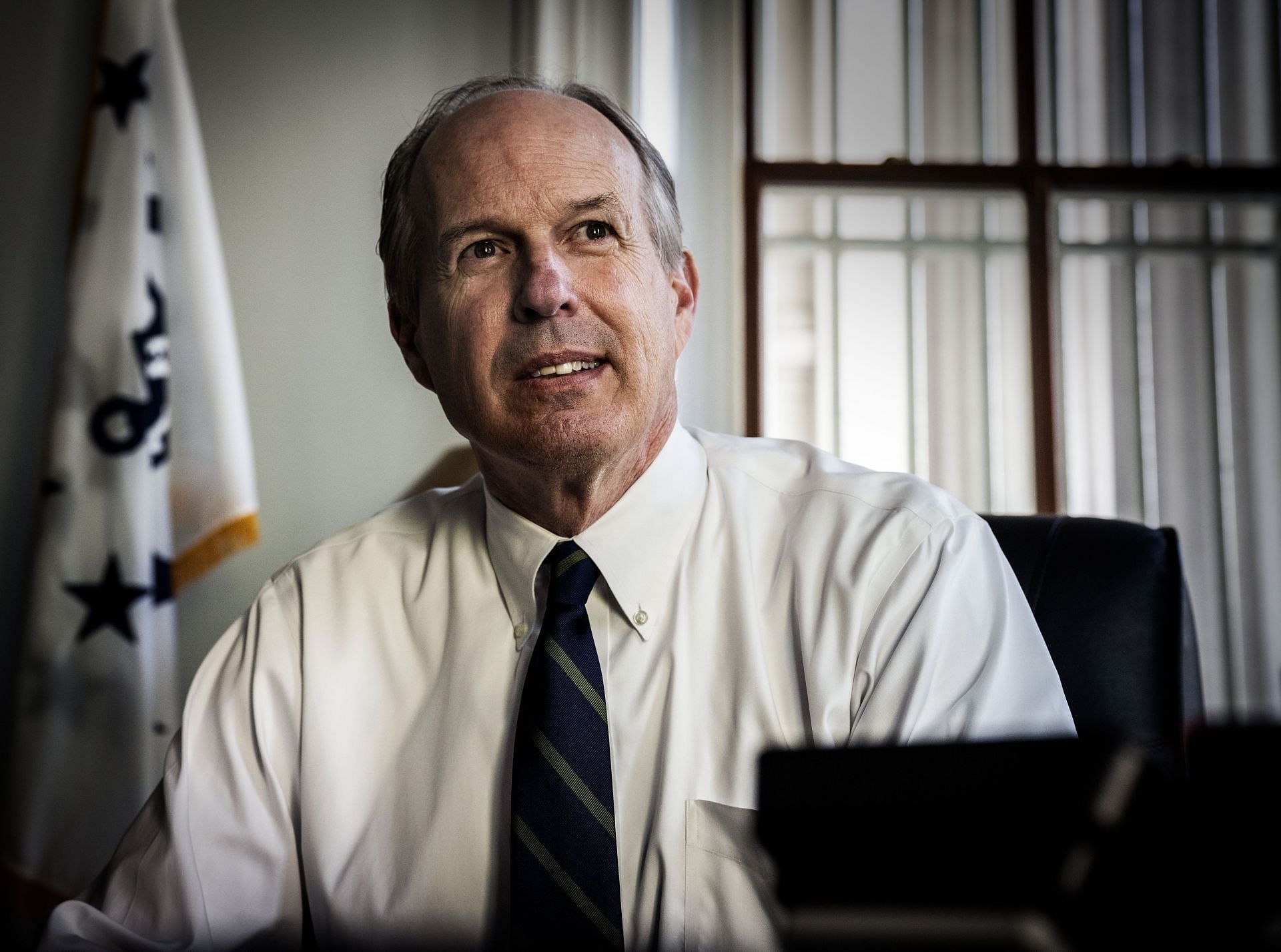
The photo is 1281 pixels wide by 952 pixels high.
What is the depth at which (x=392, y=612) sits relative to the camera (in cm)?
124

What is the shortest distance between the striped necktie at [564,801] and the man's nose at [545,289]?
326 mm

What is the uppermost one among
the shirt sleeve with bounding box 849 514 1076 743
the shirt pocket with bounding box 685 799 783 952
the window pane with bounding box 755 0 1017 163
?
the window pane with bounding box 755 0 1017 163

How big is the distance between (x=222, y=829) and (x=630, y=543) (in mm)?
531

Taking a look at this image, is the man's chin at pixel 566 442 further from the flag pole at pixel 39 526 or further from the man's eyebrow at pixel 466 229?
the flag pole at pixel 39 526

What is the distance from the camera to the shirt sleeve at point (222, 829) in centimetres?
102

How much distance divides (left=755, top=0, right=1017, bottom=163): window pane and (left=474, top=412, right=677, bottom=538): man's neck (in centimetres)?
235

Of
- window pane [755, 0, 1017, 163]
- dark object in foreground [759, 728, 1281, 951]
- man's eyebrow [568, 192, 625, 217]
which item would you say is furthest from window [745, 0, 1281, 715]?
dark object in foreground [759, 728, 1281, 951]

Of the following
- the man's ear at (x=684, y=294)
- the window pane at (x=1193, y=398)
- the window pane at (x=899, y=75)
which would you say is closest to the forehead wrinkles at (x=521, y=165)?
the man's ear at (x=684, y=294)

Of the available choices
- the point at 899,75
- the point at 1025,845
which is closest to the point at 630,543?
the point at 1025,845

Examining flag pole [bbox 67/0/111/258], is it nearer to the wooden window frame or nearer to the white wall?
the white wall

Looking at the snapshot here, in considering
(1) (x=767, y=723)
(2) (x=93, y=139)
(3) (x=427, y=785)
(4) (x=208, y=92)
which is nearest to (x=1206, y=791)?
(1) (x=767, y=723)

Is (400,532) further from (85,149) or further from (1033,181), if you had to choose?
(1033,181)

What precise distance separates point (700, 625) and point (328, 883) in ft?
1.58

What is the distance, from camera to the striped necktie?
0.92m
